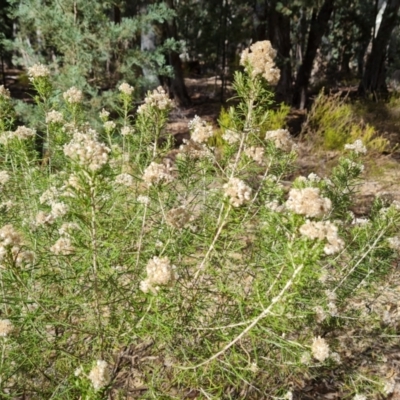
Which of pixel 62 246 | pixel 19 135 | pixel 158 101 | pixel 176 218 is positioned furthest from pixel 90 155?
pixel 19 135

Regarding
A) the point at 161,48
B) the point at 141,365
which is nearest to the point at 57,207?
the point at 141,365

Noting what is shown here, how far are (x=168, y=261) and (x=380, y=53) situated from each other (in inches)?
503

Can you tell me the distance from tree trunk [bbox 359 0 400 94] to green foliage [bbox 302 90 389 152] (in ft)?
12.6

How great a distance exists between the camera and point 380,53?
461 inches

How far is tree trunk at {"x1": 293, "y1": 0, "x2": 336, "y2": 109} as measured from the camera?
9680mm

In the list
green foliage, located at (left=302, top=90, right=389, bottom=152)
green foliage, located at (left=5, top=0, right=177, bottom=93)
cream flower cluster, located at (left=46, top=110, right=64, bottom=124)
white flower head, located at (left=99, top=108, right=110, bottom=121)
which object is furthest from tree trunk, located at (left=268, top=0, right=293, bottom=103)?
cream flower cluster, located at (left=46, top=110, right=64, bottom=124)

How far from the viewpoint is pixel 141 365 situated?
96.0 inches

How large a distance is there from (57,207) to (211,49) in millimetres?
14679

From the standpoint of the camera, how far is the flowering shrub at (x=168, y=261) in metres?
1.47

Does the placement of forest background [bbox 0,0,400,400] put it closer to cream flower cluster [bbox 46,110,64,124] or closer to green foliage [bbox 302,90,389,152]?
cream flower cluster [bbox 46,110,64,124]

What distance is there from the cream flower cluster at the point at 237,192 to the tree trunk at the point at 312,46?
989 centimetres

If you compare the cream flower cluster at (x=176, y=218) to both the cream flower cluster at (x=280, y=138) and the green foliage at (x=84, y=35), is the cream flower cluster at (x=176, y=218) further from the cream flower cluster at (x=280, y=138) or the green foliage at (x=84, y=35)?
the green foliage at (x=84, y=35)

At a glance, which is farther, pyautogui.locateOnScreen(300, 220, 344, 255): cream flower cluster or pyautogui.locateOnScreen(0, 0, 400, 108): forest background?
pyautogui.locateOnScreen(0, 0, 400, 108): forest background

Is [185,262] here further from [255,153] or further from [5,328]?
[5,328]
